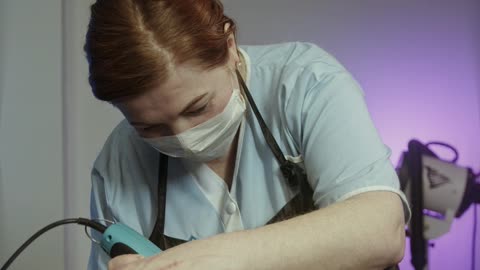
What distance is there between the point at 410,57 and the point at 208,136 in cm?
93

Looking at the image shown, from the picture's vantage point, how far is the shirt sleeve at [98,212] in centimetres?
91

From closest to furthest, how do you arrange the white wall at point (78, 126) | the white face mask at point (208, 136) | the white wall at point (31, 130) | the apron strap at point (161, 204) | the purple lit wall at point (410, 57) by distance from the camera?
the white face mask at point (208, 136)
the apron strap at point (161, 204)
the white wall at point (31, 130)
the white wall at point (78, 126)
the purple lit wall at point (410, 57)

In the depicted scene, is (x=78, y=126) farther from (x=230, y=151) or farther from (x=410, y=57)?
(x=410, y=57)

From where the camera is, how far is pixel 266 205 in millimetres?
865

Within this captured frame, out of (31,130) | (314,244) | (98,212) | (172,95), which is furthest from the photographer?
(31,130)

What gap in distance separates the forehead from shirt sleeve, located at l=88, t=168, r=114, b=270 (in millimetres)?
241

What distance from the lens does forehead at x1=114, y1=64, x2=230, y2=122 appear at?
28.6 inches

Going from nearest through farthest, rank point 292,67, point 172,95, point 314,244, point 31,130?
point 314,244 < point 172,95 < point 292,67 < point 31,130

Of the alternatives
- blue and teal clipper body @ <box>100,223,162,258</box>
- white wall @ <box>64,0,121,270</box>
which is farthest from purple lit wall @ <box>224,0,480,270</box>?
blue and teal clipper body @ <box>100,223,162,258</box>

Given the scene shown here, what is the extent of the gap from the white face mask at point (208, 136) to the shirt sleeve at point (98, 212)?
0.18 metres

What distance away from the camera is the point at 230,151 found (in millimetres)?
925

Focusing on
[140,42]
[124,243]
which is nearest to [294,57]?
[140,42]

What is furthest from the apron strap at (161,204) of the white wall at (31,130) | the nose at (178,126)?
the white wall at (31,130)

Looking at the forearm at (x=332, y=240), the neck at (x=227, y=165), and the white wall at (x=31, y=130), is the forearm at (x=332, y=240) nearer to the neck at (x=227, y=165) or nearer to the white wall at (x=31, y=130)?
the neck at (x=227, y=165)
